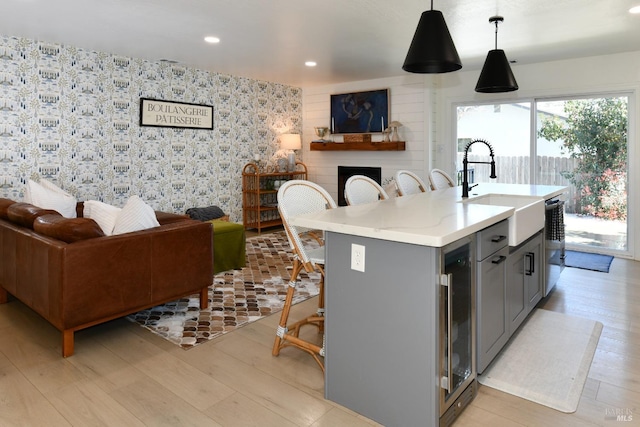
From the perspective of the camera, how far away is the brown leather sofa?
267 centimetres

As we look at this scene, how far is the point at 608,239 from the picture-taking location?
18.4 feet

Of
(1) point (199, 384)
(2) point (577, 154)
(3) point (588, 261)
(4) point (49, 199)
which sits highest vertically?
(2) point (577, 154)

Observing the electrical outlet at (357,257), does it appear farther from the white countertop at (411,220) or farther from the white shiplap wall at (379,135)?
the white shiplap wall at (379,135)

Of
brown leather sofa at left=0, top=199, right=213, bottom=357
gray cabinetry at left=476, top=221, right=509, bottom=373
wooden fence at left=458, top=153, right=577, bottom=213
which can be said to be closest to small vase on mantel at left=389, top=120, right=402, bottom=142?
wooden fence at left=458, top=153, right=577, bottom=213

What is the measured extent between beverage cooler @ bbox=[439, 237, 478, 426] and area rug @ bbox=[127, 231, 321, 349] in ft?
5.48

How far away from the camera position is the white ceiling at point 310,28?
3561 millimetres

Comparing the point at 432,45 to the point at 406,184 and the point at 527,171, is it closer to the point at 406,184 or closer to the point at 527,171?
the point at 406,184

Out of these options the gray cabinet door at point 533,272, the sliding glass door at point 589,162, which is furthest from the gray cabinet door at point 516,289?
the sliding glass door at point 589,162

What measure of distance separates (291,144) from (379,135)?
147 cm

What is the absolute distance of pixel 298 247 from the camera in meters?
2.47

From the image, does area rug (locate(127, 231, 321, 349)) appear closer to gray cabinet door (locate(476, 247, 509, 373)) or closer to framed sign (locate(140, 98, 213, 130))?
gray cabinet door (locate(476, 247, 509, 373))

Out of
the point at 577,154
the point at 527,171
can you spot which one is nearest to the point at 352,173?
the point at 527,171

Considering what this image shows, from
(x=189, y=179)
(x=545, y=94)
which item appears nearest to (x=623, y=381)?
(x=545, y=94)

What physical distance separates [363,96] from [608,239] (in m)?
4.02
